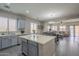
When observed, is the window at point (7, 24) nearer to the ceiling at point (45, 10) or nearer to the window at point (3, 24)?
the window at point (3, 24)

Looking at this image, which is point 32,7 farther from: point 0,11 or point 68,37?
point 68,37

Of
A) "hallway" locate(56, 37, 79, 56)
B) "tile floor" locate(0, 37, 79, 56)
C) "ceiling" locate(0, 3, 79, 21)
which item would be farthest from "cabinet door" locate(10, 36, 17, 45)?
"hallway" locate(56, 37, 79, 56)

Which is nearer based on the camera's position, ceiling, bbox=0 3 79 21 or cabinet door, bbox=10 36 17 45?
ceiling, bbox=0 3 79 21

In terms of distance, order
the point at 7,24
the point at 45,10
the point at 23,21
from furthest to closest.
Answer: the point at 23,21, the point at 7,24, the point at 45,10

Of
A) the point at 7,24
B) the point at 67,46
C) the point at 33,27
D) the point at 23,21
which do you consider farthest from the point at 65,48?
the point at 7,24

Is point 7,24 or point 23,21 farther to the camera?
point 23,21

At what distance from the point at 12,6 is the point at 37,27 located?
0.76m

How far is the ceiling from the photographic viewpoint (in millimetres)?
1600

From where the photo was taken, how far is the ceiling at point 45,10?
1600 mm

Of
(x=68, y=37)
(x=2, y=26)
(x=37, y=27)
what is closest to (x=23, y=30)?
(x=37, y=27)

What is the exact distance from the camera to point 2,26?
180 centimetres

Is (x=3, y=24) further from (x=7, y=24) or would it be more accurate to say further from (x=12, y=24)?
(x=12, y=24)

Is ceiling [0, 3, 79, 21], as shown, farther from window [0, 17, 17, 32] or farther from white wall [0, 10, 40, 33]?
window [0, 17, 17, 32]

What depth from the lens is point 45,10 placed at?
5.71ft
